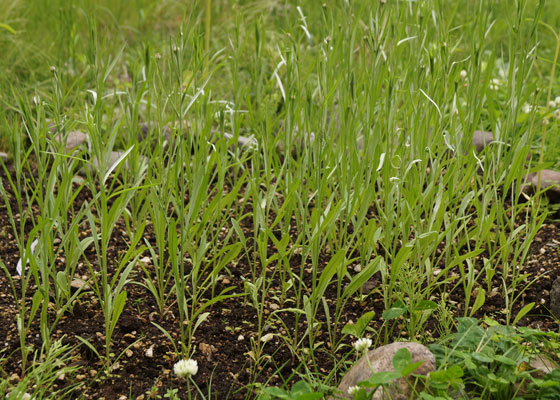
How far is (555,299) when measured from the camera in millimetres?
1953

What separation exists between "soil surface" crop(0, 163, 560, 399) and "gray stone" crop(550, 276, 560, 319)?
0.03 metres

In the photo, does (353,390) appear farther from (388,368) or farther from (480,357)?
(480,357)

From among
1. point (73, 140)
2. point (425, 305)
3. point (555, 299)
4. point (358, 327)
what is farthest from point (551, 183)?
point (73, 140)

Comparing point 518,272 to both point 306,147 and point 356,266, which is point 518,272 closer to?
point 356,266

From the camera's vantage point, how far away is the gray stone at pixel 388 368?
1.50 m

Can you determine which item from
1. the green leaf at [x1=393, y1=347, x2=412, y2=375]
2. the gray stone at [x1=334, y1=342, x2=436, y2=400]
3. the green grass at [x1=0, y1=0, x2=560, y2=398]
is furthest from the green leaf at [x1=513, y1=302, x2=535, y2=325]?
the green leaf at [x1=393, y1=347, x2=412, y2=375]

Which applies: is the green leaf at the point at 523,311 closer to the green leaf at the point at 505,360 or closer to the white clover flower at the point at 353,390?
the green leaf at the point at 505,360

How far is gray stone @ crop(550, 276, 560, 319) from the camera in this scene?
1.95 meters

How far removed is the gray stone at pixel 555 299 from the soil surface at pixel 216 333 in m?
0.03

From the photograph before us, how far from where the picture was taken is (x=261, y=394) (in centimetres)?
153

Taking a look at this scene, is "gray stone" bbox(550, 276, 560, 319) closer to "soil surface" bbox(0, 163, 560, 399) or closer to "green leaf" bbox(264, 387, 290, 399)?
"soil surface" bbox(0, 163, 560, 399)

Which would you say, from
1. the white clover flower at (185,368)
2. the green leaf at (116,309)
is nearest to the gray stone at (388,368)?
the white clover flower at (185,368)

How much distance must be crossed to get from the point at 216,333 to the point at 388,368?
0.57 metres

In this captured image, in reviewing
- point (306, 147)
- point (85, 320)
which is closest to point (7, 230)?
point (85, 320)
